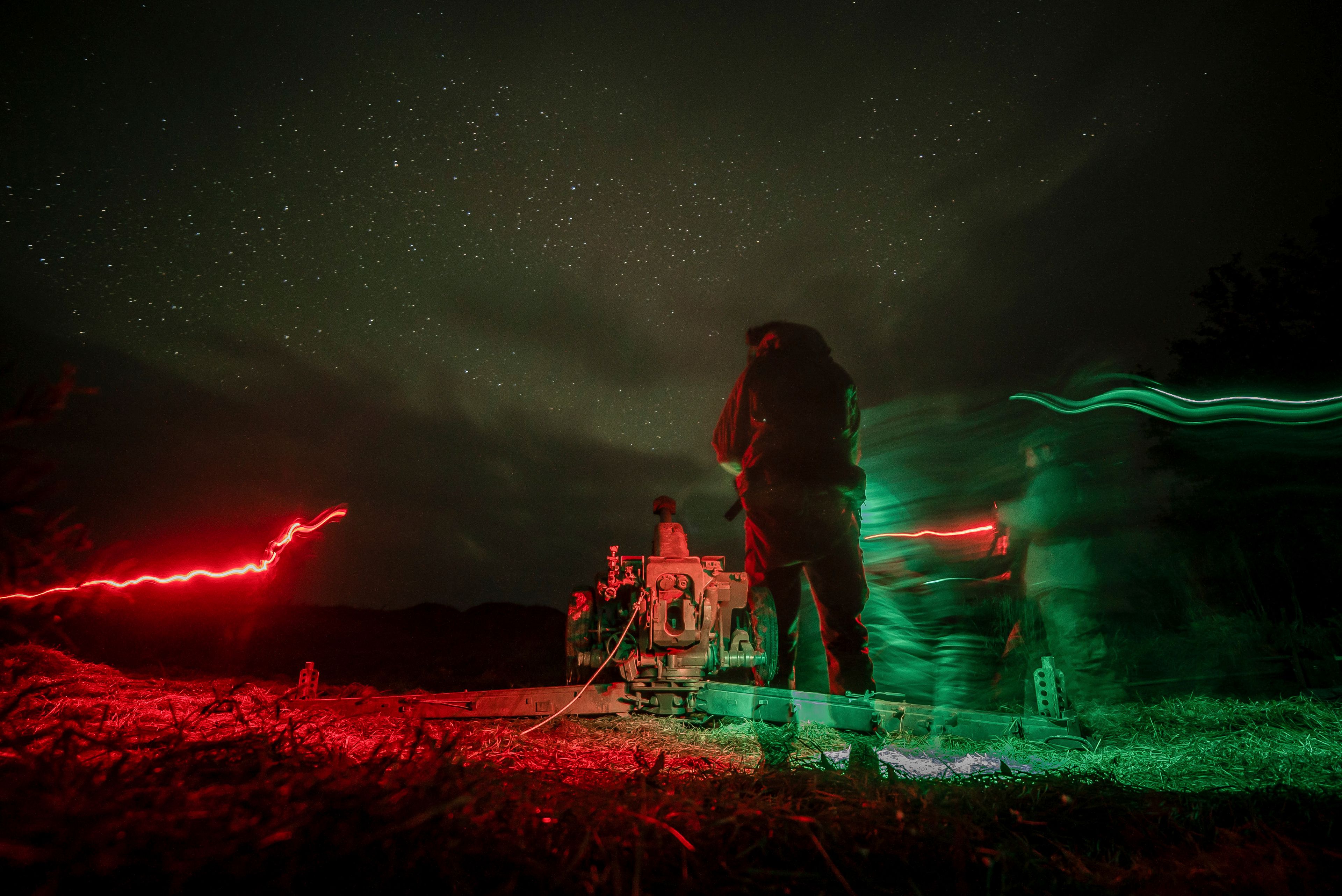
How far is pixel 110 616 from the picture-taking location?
43.3 feet

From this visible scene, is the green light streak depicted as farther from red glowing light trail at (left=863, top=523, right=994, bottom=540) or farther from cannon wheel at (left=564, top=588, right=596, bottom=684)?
cannon wheel at (left=564, top=588, right=596, bottom=684)

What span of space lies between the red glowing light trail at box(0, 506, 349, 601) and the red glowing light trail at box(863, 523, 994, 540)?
8291mm

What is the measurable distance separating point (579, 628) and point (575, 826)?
5.10m

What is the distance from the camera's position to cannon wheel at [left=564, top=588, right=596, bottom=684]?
6172 millimetres

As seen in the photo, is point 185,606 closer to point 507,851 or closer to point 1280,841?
point 507,851

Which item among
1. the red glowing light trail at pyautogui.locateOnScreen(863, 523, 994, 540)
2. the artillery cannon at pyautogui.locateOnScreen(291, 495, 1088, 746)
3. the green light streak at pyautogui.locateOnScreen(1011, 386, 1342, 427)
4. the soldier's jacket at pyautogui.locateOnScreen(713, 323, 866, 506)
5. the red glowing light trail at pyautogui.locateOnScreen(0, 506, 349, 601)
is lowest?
the artillery cannon at pyautogui.locateOnScreen(291, 495, 1088, 746)

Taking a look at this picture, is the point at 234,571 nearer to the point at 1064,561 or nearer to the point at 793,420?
the point at 793,420

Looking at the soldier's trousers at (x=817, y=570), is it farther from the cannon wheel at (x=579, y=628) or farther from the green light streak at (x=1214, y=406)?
the green light streak at (x=1214, y=406)

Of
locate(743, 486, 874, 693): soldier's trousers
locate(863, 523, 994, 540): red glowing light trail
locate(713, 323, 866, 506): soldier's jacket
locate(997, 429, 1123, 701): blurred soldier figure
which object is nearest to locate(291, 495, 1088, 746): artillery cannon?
locate(743, 486, 874, 693): soldier's trousers

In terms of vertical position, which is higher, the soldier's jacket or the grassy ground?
the soldier's jacket

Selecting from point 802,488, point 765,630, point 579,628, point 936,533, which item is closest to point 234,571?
point 579,628

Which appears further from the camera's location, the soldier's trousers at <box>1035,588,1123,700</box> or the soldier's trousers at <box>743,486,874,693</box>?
the soldier's trousers at <box>743,486,874,693</box>

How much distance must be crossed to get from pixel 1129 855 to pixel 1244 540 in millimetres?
13104

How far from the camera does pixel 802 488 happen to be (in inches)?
253
